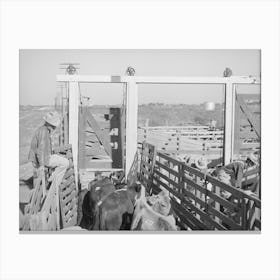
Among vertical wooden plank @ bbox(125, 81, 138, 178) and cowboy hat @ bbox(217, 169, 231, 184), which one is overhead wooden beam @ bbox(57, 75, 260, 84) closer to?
vertical wooden plank @ bbox(125, 81, 138, 178)

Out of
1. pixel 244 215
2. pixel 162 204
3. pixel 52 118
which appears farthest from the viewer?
pixel 162 204

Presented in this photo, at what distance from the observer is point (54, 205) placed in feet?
14.4

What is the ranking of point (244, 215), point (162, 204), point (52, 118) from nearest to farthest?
point (244, 215) < point (52, 118) < point (162, 204)

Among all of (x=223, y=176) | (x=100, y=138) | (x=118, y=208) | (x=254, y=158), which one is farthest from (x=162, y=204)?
(x=254, y=158)

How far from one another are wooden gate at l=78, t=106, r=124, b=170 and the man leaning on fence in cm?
21

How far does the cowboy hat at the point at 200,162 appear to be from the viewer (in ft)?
14.6

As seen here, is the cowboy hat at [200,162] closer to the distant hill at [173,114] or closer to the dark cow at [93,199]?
the distant hill at [173,114]

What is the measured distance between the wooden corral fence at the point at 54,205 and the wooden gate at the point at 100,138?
0.54 feet

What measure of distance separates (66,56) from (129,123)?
0.89 meters

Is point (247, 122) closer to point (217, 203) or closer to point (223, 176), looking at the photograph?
point (223, 176)

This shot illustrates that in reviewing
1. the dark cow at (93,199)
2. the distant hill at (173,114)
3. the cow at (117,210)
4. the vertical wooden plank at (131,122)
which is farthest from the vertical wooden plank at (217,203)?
the dark cow at (93,199)

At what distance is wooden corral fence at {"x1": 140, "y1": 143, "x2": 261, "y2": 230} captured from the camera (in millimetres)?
4297

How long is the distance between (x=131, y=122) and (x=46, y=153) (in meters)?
0.88
